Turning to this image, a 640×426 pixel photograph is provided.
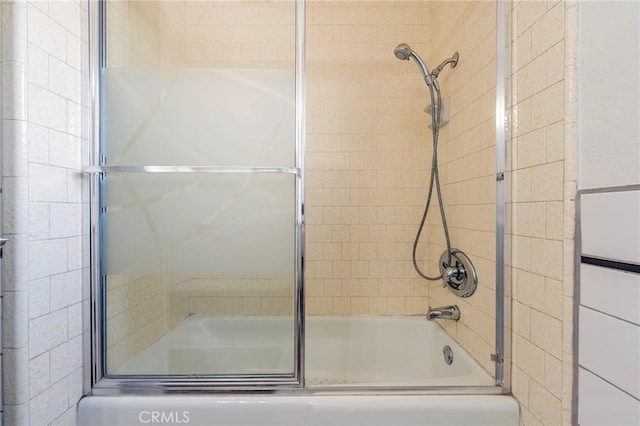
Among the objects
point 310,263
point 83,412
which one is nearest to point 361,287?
point 310,263

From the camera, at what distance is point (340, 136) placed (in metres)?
2.03

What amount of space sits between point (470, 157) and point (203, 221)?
1.13 metres

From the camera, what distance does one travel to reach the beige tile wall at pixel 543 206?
0.95 meters

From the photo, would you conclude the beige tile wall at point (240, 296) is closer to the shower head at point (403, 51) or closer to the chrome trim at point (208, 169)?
the chrome trim at point (208, 169)

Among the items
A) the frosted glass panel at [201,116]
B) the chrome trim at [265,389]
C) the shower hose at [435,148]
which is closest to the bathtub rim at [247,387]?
the chrome trim at [265,389]

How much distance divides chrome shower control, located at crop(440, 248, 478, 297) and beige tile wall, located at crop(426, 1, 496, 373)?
0.11 ft

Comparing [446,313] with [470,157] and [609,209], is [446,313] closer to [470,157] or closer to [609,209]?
[470,157]

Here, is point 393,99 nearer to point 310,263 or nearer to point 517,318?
point 310,263

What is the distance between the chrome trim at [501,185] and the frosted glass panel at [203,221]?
0.73 m

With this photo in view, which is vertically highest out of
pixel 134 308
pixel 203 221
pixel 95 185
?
pixel 95 185

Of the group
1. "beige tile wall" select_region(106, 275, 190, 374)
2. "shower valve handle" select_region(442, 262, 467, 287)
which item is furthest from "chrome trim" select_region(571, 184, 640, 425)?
"beige tile wall" select_region(106, 275, 190, 374)

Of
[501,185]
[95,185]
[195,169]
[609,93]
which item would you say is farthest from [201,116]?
[609,93]

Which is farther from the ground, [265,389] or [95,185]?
[95,185]

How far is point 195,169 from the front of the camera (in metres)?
1.22
